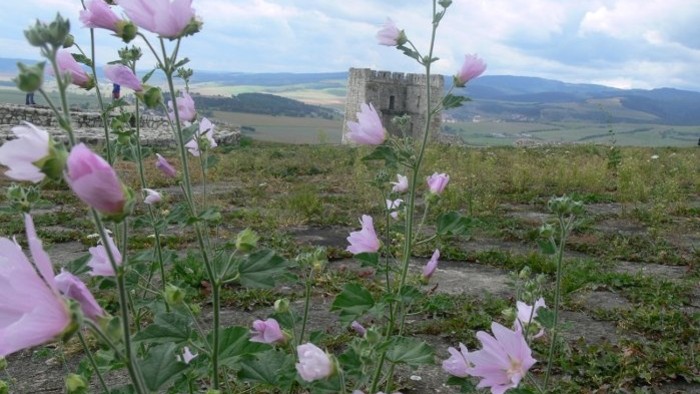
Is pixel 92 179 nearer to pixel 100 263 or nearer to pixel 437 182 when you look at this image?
pixel 100 263

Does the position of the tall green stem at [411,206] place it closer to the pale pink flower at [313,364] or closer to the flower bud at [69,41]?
the pale pink flower at [313,364]

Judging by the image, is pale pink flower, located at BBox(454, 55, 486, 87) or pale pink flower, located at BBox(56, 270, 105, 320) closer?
pale pink flower, located at BBox(56, 270, 105, 320)

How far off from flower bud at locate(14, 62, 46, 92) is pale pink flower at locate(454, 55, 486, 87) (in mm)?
1401

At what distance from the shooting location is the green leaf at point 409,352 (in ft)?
5.07

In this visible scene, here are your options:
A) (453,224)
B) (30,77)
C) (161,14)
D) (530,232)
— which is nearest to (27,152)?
(30,77)

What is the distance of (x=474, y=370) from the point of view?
4.74 ft

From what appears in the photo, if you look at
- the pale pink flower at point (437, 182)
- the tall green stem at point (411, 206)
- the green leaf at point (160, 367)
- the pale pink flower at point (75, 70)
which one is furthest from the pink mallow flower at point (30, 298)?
the pale pink flower at point (437, 182)

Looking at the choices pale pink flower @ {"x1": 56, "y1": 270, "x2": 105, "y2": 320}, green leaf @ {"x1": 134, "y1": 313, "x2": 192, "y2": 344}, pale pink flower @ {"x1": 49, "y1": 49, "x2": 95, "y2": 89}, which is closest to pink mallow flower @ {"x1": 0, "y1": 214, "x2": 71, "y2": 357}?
pale pink flower @ {"x1": 56, "y1": 270, "x2": 105, "y2": 320}

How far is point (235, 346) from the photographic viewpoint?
4.75 ft

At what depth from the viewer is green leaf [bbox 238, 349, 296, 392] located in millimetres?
1525

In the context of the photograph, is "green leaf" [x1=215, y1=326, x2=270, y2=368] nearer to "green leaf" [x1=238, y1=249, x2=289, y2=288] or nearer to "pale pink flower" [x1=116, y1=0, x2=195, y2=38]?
"green leaf" [x1=238, y1=249, x2=289, y2=288]

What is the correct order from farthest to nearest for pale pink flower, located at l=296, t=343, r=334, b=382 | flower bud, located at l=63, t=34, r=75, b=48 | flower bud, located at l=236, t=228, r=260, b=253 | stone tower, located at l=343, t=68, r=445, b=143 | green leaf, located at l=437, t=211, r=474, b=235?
1. stone tower, located at l=343, t=68, r=445, b=143
2. flower bud, located at l=63, t=34, r=75, b=48
3. green leaf, located at l=437, t=211, r=474, b=235
4. flower bud, located at l=236, t=228, r=260, b=253
5. pale pink flower, located at l=296, t=343, r=334, b=382

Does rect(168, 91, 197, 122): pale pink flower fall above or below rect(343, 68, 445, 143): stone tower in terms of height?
above

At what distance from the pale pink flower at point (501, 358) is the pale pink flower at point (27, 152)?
36.0 inches
